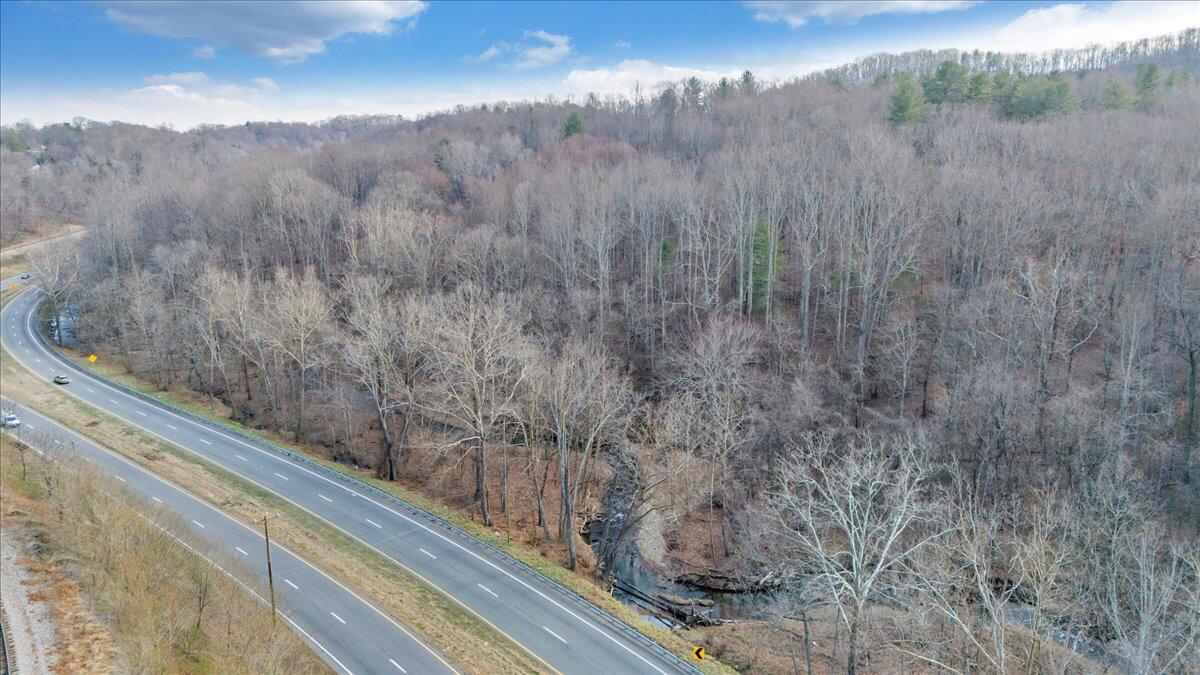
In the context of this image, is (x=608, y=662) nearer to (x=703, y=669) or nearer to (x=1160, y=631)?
(x=703, y=669)

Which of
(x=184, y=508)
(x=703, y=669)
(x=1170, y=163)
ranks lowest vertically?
(x=703, y=669)

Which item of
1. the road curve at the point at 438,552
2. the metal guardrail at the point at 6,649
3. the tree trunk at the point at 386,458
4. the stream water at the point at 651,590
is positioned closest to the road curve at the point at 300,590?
the road curve at the point at 438,552

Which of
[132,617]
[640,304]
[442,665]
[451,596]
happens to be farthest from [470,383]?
[640,304]

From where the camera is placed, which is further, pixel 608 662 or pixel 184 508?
pixel 184 508

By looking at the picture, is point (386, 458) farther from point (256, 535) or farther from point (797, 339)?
point (797, 339)

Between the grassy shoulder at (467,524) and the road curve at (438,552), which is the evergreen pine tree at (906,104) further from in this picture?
the road curve at (438,552)

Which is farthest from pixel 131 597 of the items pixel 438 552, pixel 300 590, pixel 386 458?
pixel 386 458
